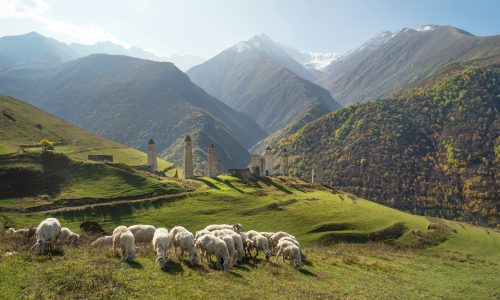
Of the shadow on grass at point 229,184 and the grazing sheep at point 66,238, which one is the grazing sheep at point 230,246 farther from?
the shadow on grass at point 229,184

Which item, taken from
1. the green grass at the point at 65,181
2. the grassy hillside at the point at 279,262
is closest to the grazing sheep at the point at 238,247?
the grassy hillside at the point at 279,262

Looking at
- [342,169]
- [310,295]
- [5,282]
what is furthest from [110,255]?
[342,169]

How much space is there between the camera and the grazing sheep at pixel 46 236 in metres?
21.3

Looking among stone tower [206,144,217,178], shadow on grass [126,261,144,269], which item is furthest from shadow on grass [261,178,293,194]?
shadow on grass [126,261,144,269]

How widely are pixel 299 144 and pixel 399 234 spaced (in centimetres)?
12860

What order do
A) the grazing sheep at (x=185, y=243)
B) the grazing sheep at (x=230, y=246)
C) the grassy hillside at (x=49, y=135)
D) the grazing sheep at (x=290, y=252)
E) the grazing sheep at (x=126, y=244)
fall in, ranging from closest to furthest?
the grazing sheep at (x=126, y=244) → the grazing sheep at (x=185, y=243) → the grazing sheep at (x=230, y=246) → the grazing sheep at (x=290, y=252) → the grassy hillside at (x=49, y=135)

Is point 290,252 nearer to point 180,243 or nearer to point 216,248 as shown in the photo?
point 216,248

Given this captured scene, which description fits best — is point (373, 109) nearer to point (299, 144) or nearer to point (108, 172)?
point (299, 144)

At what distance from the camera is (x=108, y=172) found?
66125mm

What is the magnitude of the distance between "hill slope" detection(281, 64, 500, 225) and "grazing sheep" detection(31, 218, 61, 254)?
117m

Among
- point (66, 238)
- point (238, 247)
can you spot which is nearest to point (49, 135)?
point (66, 238)

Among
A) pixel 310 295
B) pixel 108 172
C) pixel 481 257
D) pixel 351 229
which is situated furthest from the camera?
pixel 108 172

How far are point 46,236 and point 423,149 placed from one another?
161956mm

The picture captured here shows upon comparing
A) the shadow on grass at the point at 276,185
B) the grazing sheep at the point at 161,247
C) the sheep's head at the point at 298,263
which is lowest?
the sheep's head at the point at 298,263
